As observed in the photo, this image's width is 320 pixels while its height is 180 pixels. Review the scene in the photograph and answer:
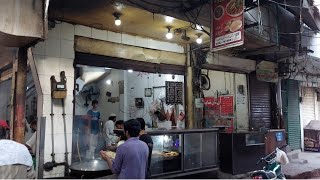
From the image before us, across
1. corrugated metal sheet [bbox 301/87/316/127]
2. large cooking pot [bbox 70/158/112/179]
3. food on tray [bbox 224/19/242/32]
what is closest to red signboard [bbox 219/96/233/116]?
food on tray [bbox 224/19/242/32]

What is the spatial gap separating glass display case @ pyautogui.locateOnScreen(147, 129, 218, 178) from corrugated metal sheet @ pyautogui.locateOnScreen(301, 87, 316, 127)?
11238 mm

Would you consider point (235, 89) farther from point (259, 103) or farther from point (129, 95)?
point (129, 95)

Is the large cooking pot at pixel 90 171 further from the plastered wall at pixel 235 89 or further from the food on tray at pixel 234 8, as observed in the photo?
the plastered wall at pixel 235 89

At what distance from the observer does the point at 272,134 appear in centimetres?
1123

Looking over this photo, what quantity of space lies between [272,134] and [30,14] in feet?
31.8

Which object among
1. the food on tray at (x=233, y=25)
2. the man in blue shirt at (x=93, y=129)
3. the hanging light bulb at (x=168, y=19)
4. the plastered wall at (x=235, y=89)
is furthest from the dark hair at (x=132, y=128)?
the plastered wall at (x=235, y=89)

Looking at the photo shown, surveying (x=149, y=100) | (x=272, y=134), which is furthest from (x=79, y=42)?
(x=272, y=134)

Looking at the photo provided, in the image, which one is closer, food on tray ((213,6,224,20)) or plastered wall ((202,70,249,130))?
food on tray ((213,6,224,20))

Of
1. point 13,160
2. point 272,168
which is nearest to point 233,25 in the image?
point 272,168

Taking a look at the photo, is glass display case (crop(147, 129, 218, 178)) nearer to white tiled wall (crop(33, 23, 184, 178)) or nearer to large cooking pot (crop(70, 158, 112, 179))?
large cooking pot (crop(70, 158, 112, 179))

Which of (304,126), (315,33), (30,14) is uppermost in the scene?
(315,33)

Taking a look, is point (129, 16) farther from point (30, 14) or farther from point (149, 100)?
point (149, 100)

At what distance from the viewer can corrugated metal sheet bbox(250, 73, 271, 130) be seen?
1271 centimetres

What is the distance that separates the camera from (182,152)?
285 inches
